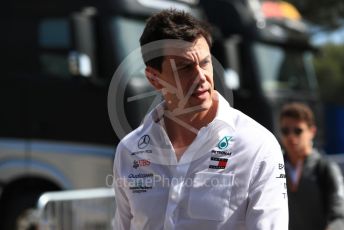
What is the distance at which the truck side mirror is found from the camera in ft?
28.3

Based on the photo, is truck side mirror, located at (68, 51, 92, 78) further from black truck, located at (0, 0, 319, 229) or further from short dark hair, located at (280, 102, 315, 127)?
short dark hair, located at (280, 102, 315, 127)

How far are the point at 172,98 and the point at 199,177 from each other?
1.06ft

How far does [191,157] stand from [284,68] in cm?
879

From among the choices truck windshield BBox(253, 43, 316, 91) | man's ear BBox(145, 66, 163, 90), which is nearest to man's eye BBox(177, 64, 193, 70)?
man's ear BBox(145, 66, 163, 90)

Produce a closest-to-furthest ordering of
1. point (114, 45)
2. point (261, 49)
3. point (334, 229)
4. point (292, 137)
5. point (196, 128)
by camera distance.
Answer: point (196, 128), point (334, 229), point (292, 137), point (114, 45), point (261, 49)

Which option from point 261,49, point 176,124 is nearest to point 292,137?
point 176,124

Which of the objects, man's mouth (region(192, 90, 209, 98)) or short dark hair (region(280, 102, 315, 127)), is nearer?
man's mouth (region(192, 90, 209, 98))

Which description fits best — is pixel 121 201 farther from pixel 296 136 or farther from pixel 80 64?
pixel 80 64

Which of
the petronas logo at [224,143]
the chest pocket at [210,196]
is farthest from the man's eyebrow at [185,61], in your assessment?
the chest pocket at [210,196]

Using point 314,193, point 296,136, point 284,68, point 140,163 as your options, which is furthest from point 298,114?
point 284,68

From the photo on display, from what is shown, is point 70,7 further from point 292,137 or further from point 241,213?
point 241,213

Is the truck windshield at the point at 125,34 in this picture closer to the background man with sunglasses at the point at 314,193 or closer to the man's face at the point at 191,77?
the background man with sunglasses at the point at 314,193

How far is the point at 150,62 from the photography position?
277 cm

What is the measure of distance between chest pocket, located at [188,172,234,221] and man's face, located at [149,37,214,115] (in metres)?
0.26
